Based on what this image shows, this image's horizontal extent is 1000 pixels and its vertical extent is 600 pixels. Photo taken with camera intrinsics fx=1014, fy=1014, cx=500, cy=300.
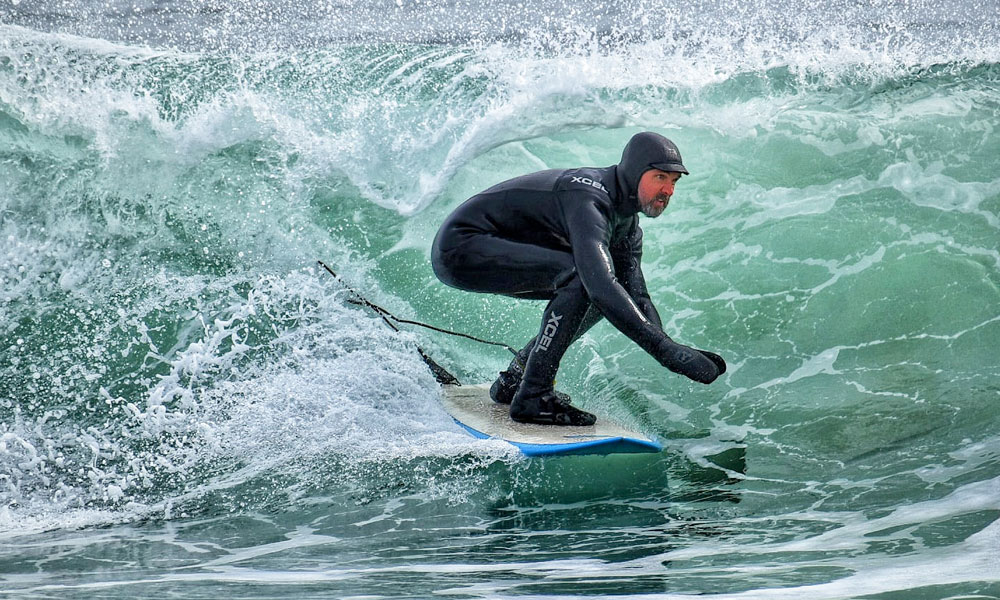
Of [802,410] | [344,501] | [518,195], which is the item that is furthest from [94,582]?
[802,410]

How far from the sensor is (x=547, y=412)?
4766 mm

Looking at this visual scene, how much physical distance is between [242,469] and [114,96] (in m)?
4.28

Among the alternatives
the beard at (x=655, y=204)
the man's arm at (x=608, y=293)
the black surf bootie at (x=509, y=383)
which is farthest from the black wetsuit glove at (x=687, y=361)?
the black surf bootie at (x=509, y=383)

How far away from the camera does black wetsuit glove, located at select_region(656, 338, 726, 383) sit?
4117 millimetres

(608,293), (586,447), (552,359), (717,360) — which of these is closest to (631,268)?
(552,359)

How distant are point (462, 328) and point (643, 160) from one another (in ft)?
7.98

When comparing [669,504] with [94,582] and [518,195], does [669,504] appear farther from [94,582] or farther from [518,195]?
[94,582]

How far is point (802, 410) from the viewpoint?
17.9 feet

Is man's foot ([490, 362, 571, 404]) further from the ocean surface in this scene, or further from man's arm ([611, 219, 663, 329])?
man's arm ([611, 219, 663, 329])

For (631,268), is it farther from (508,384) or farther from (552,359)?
(508,384)

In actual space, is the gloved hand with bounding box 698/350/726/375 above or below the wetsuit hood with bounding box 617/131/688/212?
below

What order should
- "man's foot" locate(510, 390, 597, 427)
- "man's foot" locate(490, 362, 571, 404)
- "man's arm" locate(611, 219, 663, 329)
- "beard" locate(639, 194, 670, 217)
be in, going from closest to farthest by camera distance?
1. "beard" locate(639, 194, 670, 217)
2. "man's foot" locate(510, 390, 597, 427)
3. "man's arm" locate(611, 219, 663, 329)
4. "man's foot" locate(490, 362, 571, 404)

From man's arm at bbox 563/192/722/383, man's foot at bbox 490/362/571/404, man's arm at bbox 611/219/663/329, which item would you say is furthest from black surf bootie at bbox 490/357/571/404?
man's arm at bbox 563/192/722/383

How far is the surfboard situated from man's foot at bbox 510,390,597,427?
3 cm
